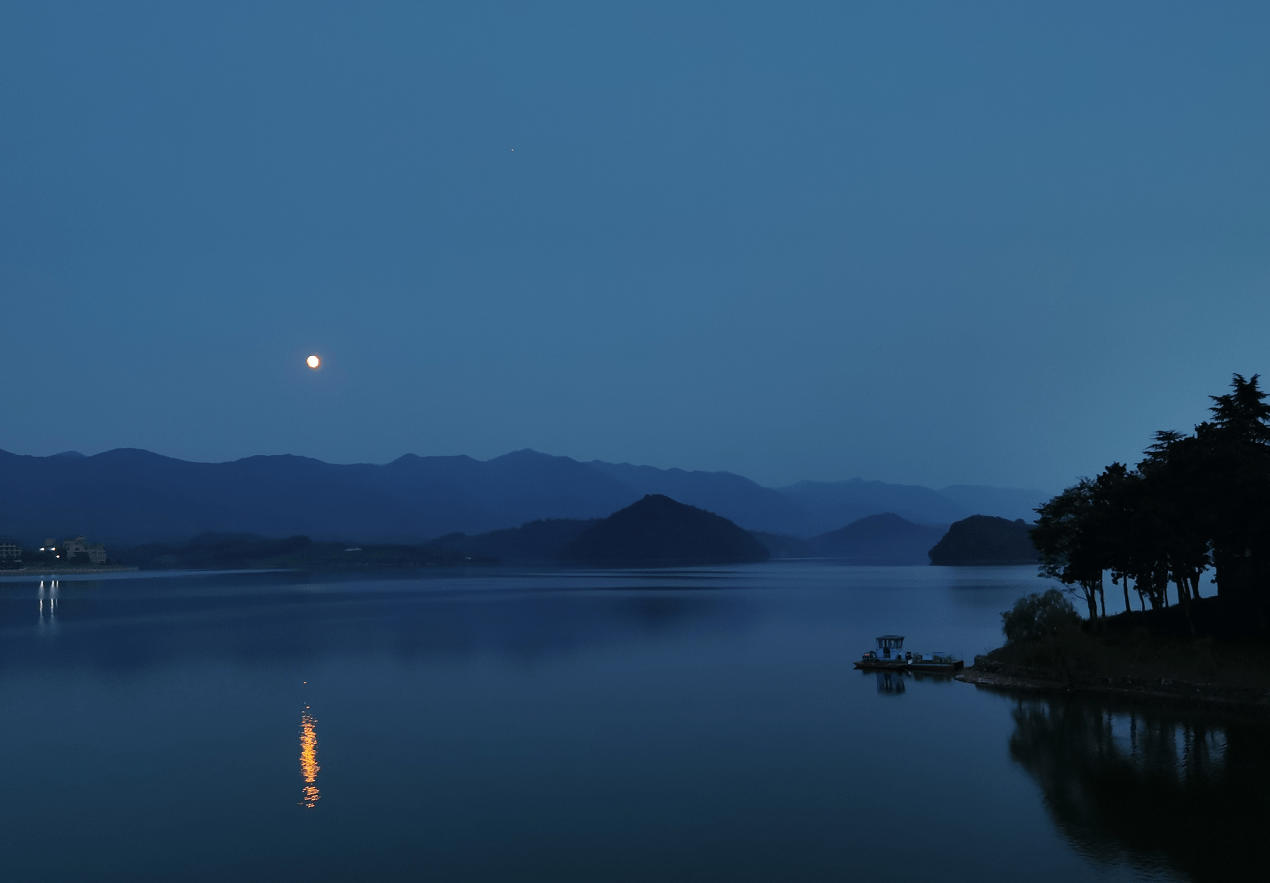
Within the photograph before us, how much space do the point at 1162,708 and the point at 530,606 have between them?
110m

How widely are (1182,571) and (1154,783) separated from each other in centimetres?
2498

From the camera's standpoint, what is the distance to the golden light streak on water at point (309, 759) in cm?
3769

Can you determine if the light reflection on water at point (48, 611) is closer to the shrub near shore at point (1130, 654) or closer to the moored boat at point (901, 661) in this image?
the moored boat at point (901, 661)

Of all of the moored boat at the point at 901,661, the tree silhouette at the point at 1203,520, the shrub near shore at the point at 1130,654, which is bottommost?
the moored boat at the point at 901,661

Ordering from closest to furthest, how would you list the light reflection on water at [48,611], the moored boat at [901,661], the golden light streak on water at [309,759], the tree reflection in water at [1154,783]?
the tree reflection in water at [1154,783] < the golden light streak on water at [309,759] < the moored boat at [901,661] < the light reflection on water at [48,611]

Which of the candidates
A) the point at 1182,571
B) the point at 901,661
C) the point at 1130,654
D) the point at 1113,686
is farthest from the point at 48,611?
the point at 1182,571

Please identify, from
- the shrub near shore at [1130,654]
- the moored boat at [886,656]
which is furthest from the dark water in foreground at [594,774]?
the shrub near shore at [1130,654]

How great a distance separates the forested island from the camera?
5319cm

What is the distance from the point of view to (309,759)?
4453 centimetres

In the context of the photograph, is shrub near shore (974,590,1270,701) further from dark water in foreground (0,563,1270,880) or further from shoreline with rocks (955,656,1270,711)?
dark water in foreground (0,563,1270,880)

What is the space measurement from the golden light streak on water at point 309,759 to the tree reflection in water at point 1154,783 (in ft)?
102

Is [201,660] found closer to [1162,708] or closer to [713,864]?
[713,864]

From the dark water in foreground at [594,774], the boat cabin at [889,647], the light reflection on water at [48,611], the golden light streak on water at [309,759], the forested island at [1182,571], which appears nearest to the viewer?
the dark water in foreground at [594,774]

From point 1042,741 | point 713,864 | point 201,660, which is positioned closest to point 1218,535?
point 1042,741
